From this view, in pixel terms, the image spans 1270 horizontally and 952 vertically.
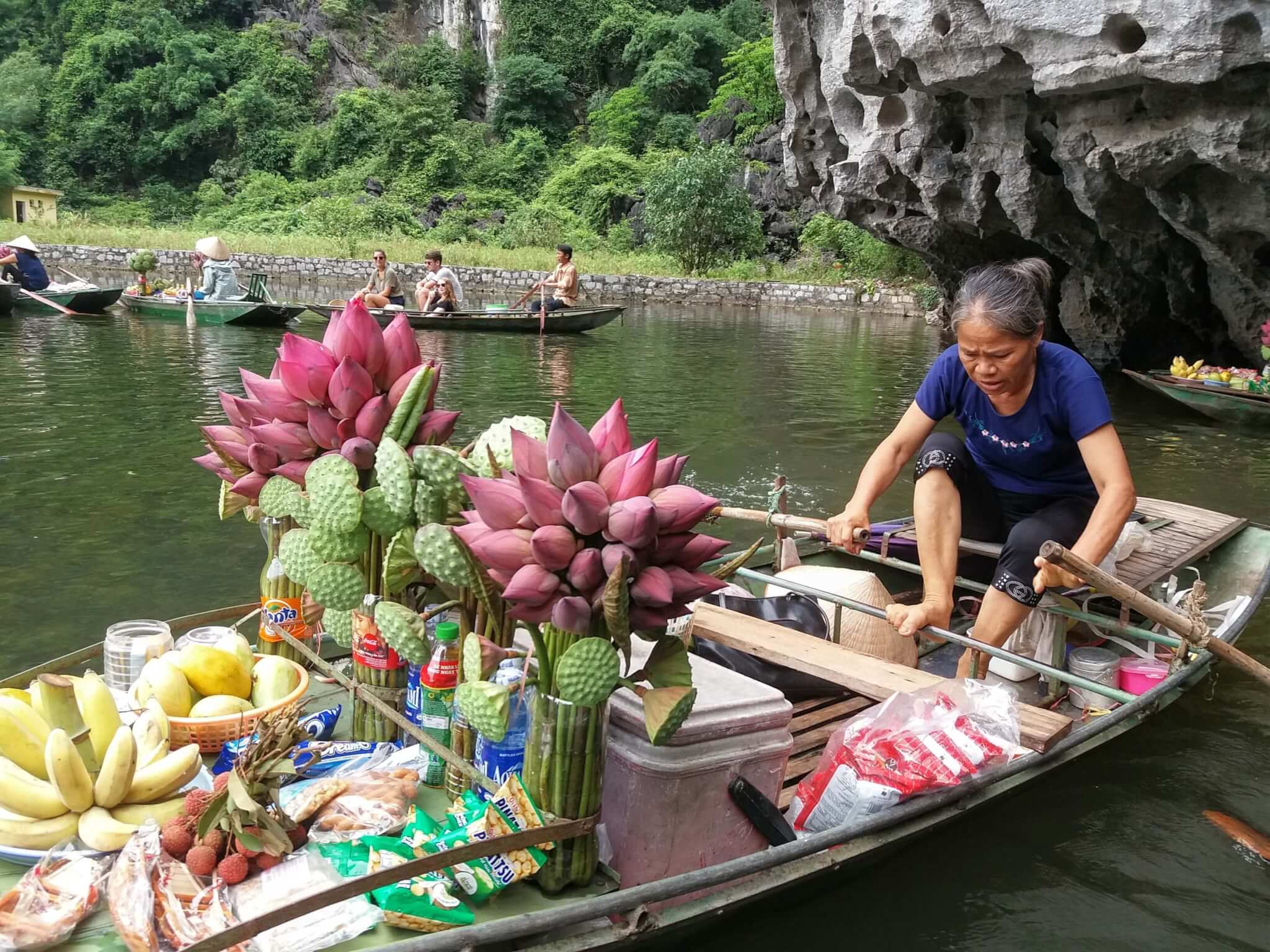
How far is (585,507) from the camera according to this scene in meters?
1.65

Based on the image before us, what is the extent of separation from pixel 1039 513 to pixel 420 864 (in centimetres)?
242

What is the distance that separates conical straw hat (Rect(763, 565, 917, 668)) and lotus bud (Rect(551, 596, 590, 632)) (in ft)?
6.63

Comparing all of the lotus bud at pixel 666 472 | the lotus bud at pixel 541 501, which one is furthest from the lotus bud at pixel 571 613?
the lotus bud at pixel 666 472

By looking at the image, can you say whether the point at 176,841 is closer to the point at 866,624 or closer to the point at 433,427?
the point at 433,427

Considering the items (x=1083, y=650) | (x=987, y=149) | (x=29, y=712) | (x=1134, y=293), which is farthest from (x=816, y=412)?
(x=29, y=712)

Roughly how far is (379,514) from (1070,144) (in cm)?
1030

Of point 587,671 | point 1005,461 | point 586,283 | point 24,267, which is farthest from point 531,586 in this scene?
point 586,283

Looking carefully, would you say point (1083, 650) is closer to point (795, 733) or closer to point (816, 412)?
point (795, 733)

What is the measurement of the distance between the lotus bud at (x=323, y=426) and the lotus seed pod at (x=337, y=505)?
0.15 m

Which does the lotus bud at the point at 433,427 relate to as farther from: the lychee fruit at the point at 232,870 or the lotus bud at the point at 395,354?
the lychee fruit at the point at 232,870

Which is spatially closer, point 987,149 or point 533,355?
point 987,149

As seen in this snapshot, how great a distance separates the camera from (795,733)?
316cm

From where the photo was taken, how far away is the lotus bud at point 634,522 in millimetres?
1628

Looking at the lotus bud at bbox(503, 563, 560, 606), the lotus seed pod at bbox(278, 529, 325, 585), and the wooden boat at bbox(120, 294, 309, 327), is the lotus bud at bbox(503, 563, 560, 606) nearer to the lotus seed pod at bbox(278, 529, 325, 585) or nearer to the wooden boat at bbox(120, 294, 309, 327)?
the lotus seed pod at bbox(278, 529, 325, 585)
